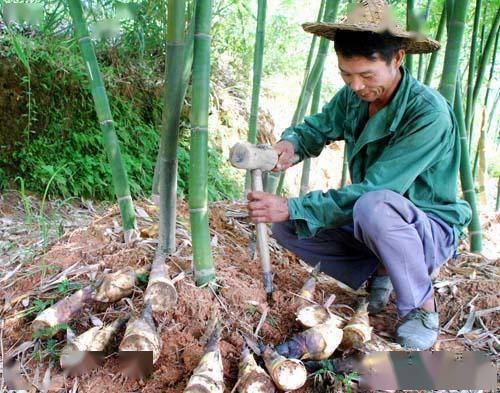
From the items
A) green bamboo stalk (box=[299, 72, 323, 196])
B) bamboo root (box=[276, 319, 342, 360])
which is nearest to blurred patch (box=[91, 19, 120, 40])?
green bamboo stalk (box=[299, 72, 323, 196])

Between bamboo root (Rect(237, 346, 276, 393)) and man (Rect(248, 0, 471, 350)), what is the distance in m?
0.52

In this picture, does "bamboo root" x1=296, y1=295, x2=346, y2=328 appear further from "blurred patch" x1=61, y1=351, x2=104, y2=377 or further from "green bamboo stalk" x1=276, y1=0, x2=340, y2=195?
"green bamboo stalk" x1=276, y1=0, x2=340, y2=195

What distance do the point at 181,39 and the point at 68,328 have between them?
3.61 ft

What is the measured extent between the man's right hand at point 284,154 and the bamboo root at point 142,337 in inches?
34.2

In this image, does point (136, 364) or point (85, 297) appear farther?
point (85, 297)

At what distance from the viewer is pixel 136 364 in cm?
148

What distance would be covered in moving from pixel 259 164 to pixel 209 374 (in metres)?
0.81

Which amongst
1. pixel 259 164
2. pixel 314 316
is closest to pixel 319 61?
pixel 259 164

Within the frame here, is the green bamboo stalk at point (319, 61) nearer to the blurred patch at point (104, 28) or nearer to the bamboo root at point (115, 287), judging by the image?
the bamboo root at point (115, 287)

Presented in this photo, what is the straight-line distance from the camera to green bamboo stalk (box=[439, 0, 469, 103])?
234cm

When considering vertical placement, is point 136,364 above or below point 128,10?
below

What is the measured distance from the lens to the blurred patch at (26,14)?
3.49m

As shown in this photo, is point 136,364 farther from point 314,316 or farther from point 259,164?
point 259,164

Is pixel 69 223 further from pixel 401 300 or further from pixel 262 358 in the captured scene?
pixel 401 300
